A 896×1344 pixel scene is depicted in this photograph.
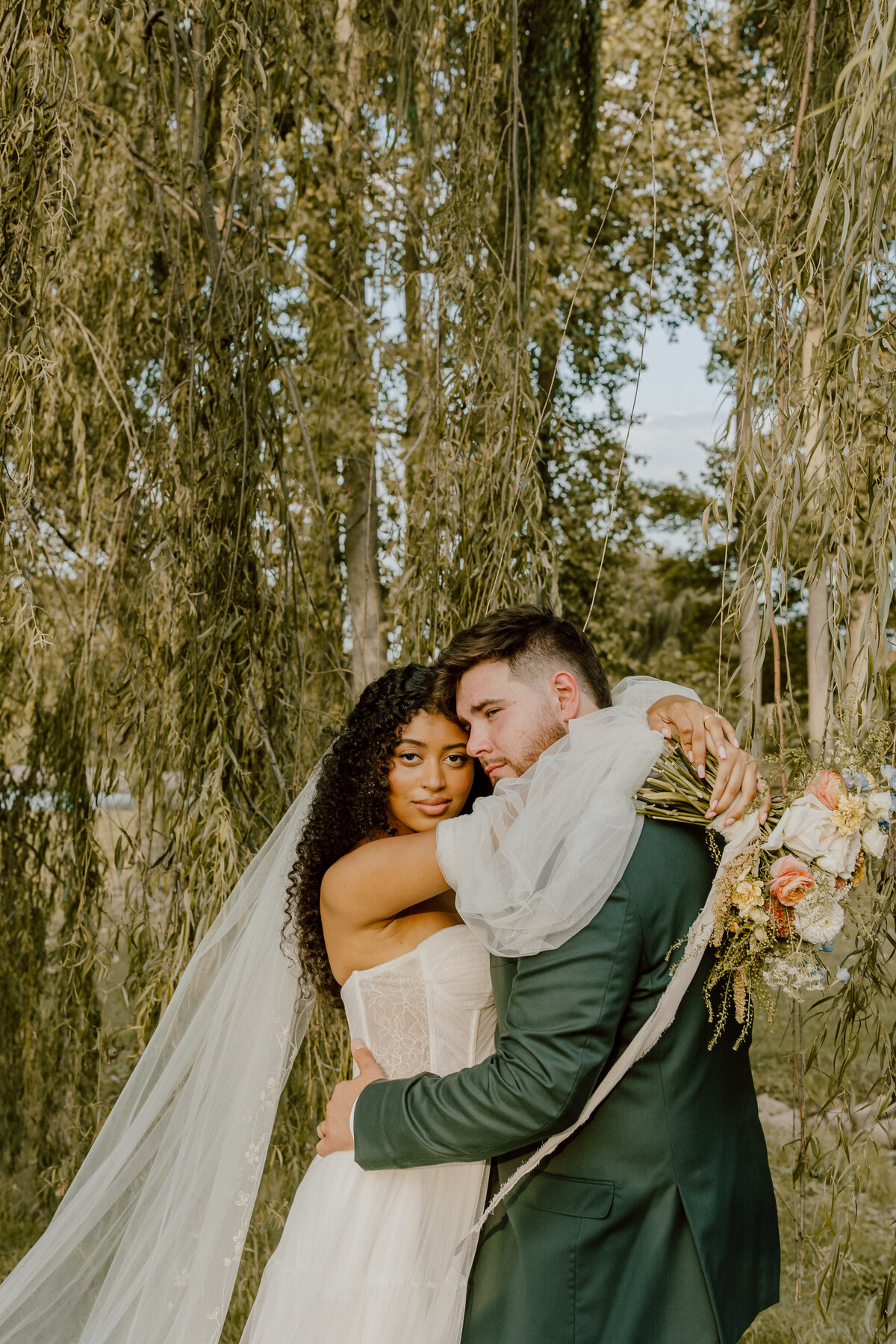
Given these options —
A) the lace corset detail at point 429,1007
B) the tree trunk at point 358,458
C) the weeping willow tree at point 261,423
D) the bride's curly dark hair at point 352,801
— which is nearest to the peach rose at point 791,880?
the weeping willow tree at point 261,423

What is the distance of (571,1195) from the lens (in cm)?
144

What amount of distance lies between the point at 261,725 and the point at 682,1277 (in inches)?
46.4

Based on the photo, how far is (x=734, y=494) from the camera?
1.68 m

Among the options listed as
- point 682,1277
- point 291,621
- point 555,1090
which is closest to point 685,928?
point 555,1090

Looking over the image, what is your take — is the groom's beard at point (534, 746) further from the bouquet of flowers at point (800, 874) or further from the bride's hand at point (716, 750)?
the bouquet of flowers at point (800, 874)

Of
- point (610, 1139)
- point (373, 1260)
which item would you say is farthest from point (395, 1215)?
point (610, 1139)

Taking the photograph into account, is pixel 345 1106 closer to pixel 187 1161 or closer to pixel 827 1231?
pixel 187 1161

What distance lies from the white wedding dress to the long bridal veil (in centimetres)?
13

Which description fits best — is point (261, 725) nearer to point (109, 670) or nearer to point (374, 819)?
point (374, 819)

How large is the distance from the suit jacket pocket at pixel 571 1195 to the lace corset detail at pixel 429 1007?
317 mm

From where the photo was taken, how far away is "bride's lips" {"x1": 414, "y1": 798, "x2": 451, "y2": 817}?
6.33 feet

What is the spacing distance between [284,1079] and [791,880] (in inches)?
40.0

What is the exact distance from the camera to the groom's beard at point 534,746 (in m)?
1.69

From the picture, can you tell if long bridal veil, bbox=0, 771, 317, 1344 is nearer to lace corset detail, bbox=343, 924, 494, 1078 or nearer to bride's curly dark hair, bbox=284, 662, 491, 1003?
bride's curly dark hair, bbox=284, 662, 491, 1003
